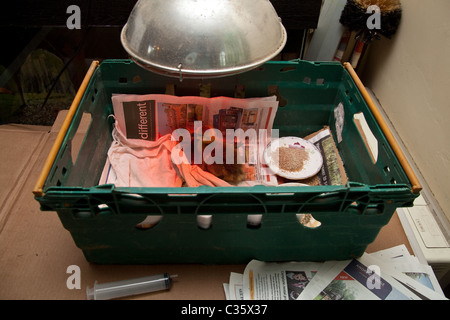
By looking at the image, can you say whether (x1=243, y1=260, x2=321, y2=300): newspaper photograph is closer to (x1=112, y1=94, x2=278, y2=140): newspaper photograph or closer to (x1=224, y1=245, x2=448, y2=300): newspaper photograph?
(x1=224, y1=245, x2=448, y2=300): newspaper photograph

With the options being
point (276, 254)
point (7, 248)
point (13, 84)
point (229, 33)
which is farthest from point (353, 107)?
point (13, 84)

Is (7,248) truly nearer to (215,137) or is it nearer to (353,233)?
(215,137)

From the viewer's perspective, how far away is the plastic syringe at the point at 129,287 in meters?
0.74

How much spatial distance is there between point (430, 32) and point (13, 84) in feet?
4.81

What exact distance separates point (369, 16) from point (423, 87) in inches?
11.9

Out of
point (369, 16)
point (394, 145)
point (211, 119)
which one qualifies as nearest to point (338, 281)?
point (394, 145)

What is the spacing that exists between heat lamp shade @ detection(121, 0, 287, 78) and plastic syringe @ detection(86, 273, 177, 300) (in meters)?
0.48

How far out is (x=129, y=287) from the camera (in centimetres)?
75

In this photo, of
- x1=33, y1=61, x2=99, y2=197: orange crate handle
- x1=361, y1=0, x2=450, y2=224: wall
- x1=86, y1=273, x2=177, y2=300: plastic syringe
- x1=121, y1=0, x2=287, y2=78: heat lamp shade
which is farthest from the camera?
x1=361, y1=0, x2=450, y2=224: wall

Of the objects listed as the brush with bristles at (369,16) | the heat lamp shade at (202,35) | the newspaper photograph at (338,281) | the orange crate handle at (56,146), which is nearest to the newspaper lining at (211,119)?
the orange crate handle at (56,146)

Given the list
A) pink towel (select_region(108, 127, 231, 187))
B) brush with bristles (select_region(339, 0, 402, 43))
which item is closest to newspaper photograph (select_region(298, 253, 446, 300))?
pink towel (select_region(108, 127, 231, 187))

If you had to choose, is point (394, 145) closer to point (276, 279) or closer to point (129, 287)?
point (276, 279)

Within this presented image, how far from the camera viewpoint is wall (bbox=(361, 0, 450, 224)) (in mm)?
955
